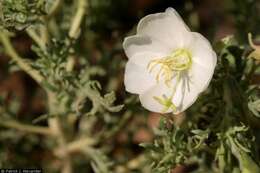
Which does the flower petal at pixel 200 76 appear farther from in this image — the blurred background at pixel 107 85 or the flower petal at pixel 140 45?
the blurred background at pixel 107 85

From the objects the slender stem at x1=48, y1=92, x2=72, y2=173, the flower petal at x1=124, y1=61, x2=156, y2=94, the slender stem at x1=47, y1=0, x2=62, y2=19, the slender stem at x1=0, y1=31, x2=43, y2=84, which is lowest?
the slender stem at x1=48, y1=92, x2=72, y2=173

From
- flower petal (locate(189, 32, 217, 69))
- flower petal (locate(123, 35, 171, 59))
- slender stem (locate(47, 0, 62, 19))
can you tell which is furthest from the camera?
slender stem (locate(47, 0, 62, 19))

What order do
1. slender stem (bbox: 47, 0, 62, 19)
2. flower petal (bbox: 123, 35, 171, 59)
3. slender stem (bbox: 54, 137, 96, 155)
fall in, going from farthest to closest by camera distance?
slender stem (bbox: 54, 137, 96, 155) < slender stem (bbox: 47, 0, 62, 19) < flower petal (bbox: 123, 35, 171, 59)

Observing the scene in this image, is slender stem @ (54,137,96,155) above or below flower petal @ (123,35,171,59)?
below

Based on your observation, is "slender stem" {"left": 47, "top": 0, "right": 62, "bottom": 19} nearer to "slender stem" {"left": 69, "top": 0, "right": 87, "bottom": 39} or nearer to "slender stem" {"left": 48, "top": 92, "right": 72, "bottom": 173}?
"slender stem" {"left": 69, "top": 0, "right": 87, "bottom": 39}

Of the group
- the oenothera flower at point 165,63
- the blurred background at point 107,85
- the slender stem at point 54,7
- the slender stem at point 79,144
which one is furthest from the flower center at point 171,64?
the slender stem at point 79,144

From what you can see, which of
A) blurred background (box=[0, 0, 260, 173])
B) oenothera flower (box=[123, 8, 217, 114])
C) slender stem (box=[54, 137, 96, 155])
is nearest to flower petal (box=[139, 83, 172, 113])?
oenothera flower (box=[123, 8, 217, 114])

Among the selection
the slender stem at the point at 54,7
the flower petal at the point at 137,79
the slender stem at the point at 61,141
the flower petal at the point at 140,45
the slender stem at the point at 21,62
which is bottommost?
the slender stem at the point at 61,141

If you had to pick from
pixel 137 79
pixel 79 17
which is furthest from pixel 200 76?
pixel 79 17
